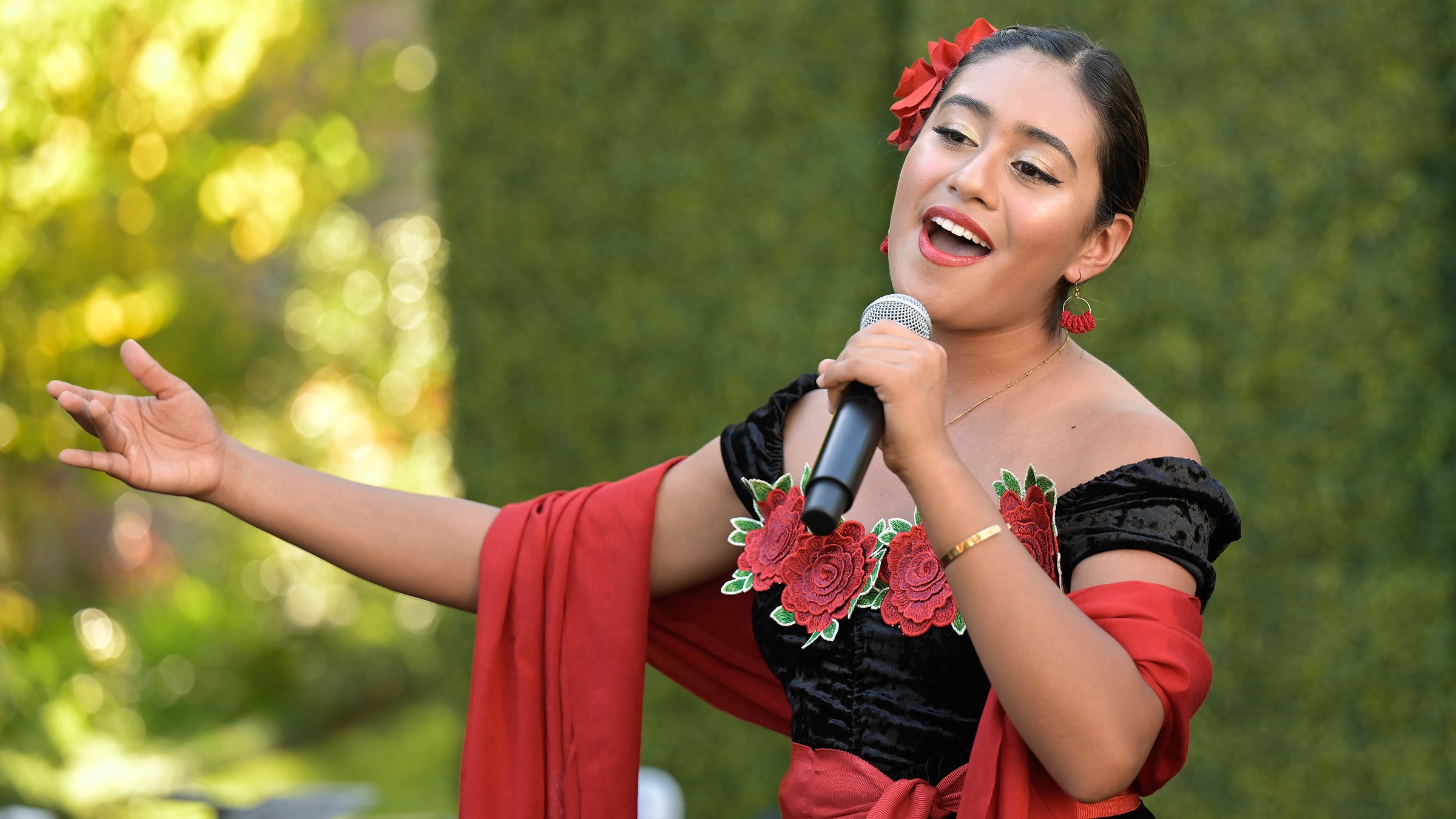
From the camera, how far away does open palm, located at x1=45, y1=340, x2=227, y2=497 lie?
5.44ft

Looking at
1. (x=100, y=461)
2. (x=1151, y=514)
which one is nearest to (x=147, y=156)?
(x=100, y=461)

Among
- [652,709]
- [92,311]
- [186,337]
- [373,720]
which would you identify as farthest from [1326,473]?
[373,720]

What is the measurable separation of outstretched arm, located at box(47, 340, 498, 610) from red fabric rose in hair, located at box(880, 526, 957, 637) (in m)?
0.67

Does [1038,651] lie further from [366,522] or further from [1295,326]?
[1295,326]

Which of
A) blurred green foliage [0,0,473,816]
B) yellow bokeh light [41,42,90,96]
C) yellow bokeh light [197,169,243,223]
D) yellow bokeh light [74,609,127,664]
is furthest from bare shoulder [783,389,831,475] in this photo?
yellow bokeh light [74,609,127,664]

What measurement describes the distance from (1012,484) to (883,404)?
13.0 inches

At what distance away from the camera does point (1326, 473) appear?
140 inches

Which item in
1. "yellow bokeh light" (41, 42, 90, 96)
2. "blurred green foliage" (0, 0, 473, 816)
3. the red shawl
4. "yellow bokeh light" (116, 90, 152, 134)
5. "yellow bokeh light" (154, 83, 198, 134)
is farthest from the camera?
"yellow bokeh light" (154, 83, 198, 134)

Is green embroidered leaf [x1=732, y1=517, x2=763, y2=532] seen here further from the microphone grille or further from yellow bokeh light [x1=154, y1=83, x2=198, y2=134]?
yellow bokeh light [x1=154, y1=83, x2=198, y2=134]

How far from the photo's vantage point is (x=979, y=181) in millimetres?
1529

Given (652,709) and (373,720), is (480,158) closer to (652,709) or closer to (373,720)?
(652,709)

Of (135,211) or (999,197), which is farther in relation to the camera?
(135,211)

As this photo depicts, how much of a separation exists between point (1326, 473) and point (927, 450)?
8.79 feet

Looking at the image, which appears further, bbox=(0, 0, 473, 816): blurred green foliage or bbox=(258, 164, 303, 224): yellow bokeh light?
bbox=(258, 164, 303, 224): yellow bokeh light
